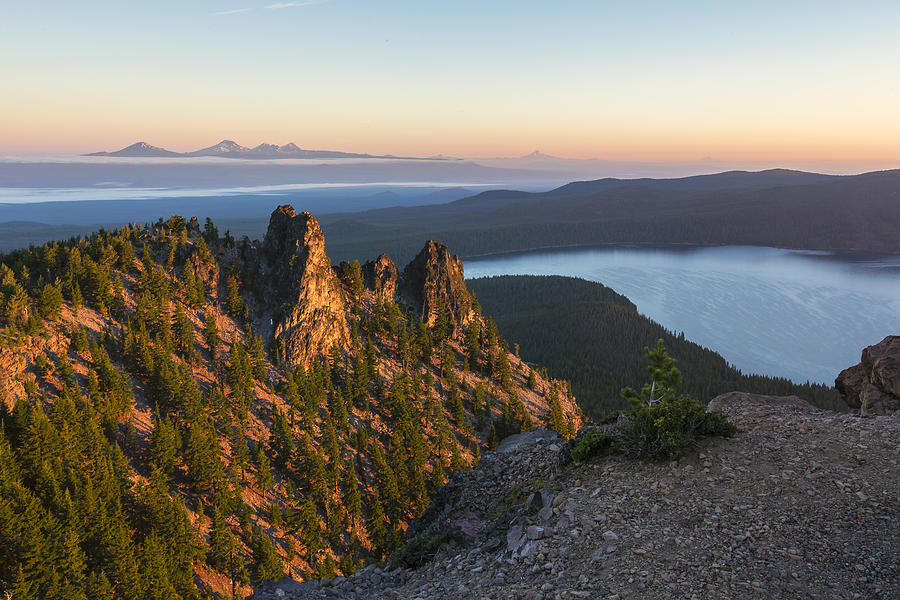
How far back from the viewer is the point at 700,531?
1653 centimetres

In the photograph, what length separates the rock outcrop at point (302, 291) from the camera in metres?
70.8

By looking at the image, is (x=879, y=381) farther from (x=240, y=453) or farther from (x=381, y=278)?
(x=381, y=278)

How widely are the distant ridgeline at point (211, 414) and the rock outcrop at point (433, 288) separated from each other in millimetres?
9560

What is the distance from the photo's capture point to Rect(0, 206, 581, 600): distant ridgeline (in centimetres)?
3578

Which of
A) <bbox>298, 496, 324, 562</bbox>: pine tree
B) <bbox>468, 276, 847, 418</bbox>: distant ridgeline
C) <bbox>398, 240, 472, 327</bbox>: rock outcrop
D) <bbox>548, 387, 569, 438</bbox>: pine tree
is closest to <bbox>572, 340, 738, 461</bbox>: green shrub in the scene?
<bbox>298, 496, 324, 562</bbox>: pine tree

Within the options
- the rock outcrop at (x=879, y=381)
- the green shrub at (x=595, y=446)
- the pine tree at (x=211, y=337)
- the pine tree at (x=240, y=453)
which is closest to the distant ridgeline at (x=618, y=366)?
the rock outcrop at (x=879, y=381)

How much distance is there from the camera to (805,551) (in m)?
15.1

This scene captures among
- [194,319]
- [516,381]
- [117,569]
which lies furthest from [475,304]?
[117,569]

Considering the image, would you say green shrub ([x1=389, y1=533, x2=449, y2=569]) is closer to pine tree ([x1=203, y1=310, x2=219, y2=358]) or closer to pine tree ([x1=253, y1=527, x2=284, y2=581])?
pine tree ([x1=253, y1=527, x2=284, y2=581])

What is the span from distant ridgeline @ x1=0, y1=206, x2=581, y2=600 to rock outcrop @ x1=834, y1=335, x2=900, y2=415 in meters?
43.1

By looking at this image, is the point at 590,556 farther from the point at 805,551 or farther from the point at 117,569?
the point at 117,569

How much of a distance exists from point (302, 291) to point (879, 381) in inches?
2560

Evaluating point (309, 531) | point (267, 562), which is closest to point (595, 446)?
point (267, 562)

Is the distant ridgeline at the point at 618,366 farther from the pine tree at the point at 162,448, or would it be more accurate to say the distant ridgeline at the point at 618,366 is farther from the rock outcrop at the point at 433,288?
the pine tree at the point at 162,448
